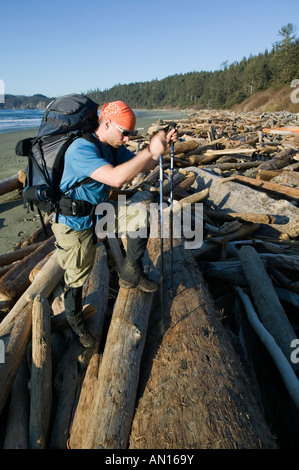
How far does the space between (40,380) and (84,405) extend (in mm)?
480

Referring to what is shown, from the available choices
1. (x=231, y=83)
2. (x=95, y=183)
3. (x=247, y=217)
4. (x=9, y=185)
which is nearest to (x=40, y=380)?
(x=95, y=183)

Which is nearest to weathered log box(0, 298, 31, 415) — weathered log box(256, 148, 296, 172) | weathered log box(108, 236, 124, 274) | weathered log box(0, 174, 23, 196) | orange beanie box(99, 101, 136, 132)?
weathered log box(108, 236, 124, 274)

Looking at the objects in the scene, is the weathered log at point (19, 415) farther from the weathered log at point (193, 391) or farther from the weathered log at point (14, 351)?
the weathered log at point (193, 391)

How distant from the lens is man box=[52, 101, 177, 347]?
2.36 meters

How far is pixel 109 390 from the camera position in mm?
2223

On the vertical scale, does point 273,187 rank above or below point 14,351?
above

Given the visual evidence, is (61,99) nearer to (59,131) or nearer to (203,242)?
(59,131)

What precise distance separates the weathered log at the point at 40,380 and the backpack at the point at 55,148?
120cm

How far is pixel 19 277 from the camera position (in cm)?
414

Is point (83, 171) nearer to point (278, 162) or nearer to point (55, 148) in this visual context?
point (55, 148)

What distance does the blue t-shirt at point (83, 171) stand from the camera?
2.38m

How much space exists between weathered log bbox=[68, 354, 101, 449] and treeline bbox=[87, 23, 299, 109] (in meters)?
67.3

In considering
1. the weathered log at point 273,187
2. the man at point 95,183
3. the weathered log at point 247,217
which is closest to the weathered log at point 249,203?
the weathered log at point 247,217
